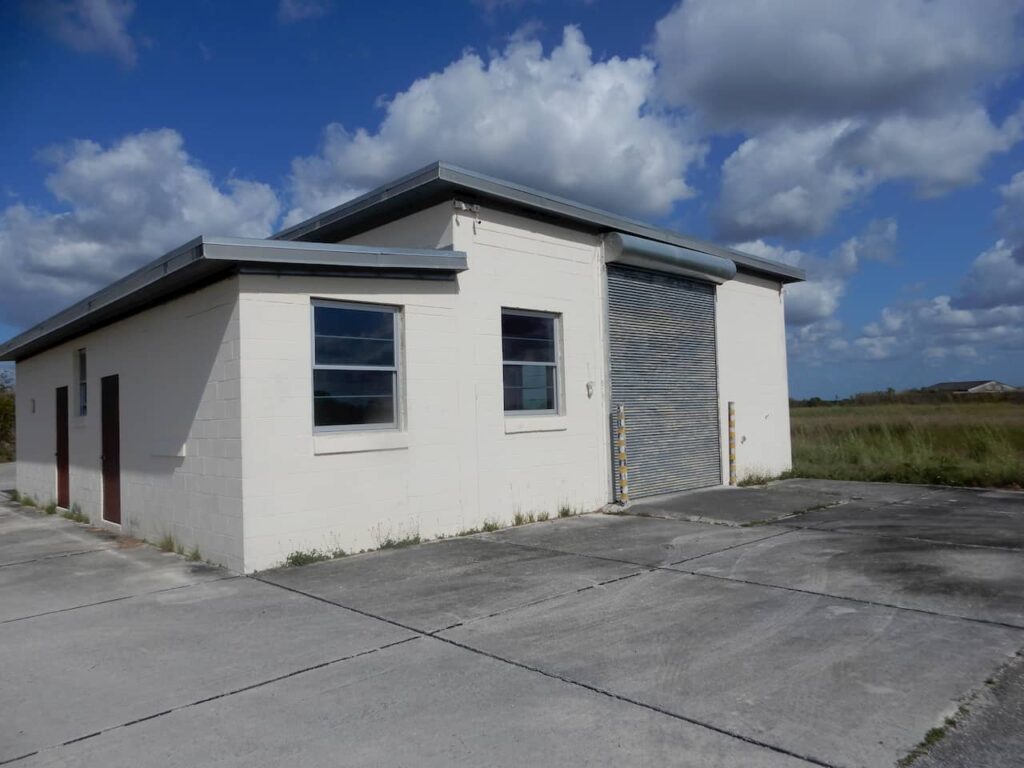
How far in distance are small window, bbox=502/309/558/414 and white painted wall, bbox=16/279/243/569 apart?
3920 millimetres

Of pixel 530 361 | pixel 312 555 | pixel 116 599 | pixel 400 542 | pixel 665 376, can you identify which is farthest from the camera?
pixel 665 376

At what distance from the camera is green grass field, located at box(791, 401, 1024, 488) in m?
14.4

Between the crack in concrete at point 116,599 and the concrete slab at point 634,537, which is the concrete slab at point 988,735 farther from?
the crack in concrete at point 116,599

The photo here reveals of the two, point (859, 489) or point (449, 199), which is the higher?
point (449, 199)

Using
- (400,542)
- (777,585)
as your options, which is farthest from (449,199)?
(777,585)

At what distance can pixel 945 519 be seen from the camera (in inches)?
402

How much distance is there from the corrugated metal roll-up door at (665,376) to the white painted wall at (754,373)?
0.51 meters

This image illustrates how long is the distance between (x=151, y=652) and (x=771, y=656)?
4257mm

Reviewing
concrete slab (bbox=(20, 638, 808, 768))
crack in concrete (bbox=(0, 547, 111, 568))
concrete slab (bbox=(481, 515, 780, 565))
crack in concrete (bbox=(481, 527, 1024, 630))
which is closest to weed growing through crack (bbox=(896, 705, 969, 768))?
concrete slab (bbox=(20, 638, 808, 768))

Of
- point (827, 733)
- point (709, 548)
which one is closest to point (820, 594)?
point (709, 548)

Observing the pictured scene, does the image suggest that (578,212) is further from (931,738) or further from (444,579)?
(931,738)

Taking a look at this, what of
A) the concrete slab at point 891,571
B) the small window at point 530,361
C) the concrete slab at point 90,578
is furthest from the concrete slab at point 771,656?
the small window at point 530,361

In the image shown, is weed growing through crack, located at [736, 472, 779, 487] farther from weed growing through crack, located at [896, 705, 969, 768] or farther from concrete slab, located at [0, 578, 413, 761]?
weed growing through crack, located at [896, 705, 969, 768]

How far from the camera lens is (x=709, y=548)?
846cm
